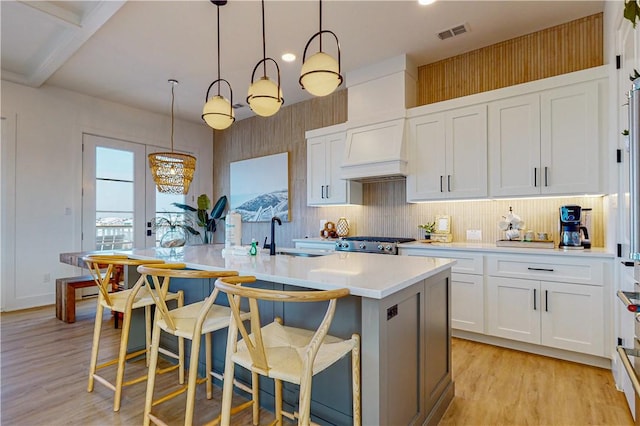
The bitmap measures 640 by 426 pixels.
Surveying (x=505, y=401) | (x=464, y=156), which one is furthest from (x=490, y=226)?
(x=505, y=401)

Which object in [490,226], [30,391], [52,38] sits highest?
[52,38]

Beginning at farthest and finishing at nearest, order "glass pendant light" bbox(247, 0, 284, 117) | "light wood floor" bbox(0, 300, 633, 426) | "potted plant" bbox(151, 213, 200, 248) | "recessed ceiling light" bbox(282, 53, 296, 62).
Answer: "potted plant" bbox(151, 213, 200, 248) < "recessed ceiling light" bbox(282, 53, 296, 62) < "glass pendant light" bbox(247, 0, 284, 117) < "light wood floor" bbox(0, 300, 633, 426)

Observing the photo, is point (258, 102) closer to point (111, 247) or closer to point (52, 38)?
point (52, 38)

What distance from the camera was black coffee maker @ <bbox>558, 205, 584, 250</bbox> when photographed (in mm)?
2891

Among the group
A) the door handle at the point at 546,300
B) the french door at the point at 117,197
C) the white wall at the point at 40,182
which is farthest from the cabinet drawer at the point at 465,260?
the white wall at the point at 40,182

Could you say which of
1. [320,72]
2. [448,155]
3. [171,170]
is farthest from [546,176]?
[171,170]

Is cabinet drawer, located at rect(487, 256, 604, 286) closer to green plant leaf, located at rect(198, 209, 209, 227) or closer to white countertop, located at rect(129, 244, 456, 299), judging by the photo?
white countertop, located at rect(129, 244, 456, 299)

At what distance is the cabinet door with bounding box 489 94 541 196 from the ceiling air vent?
2.69ft

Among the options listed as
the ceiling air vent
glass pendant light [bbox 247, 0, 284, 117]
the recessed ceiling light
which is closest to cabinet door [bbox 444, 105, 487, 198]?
the ceiling air vent

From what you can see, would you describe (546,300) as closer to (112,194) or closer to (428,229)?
(428,229)

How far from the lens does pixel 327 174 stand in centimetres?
461

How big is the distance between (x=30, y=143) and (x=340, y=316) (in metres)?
5.14

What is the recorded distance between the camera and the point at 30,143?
4.50m

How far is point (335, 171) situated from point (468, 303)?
2.30 m
